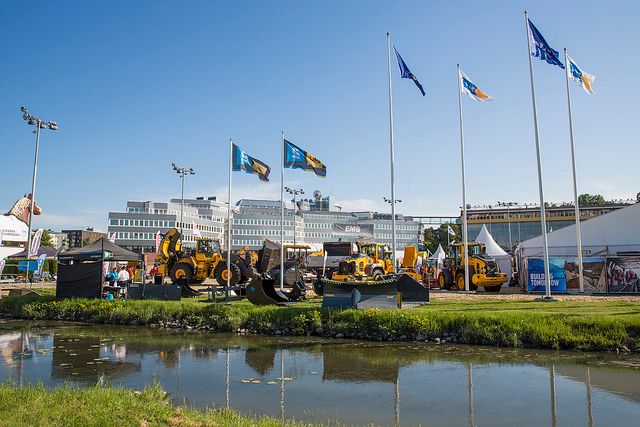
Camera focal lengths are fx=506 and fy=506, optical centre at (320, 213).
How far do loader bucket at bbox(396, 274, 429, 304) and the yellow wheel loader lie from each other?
8.75 meters

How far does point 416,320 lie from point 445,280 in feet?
55.7

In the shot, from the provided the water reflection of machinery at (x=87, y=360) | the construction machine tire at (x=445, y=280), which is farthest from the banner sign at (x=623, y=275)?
the water reflection of machinery at (x=87, y=360)

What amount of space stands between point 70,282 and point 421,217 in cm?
14629

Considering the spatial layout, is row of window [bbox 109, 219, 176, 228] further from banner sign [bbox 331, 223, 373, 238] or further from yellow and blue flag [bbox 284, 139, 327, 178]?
yellow and blue flag [bbox 284, 139, 327, 178]

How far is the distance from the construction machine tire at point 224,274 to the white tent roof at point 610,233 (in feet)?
60.6

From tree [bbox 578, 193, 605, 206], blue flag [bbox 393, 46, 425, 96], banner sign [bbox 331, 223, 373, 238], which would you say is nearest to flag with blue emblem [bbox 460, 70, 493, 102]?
blue flag [bbox 393, 46, 425, 96]

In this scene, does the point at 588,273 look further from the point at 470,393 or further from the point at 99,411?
the point at 99,411

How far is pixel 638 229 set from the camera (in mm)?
32094

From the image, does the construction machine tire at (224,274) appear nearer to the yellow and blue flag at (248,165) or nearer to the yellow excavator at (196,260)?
the yellow excavator at (196,260)

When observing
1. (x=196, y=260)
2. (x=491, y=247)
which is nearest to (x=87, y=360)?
(x=196, y=260)

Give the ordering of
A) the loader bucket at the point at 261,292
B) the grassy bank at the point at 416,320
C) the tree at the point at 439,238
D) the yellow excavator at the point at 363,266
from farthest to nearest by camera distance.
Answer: the tree at the point at 439,238, the yellow excavator at the point at 363,266, the loader bucket at the point at 261,292, the grassy bank at the point at 416,320

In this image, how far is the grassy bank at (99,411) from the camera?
6.62m

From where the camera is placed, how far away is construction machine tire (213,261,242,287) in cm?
3016

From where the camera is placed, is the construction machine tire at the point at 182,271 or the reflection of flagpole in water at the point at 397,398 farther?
the construction machine tire at the point at 182,271
